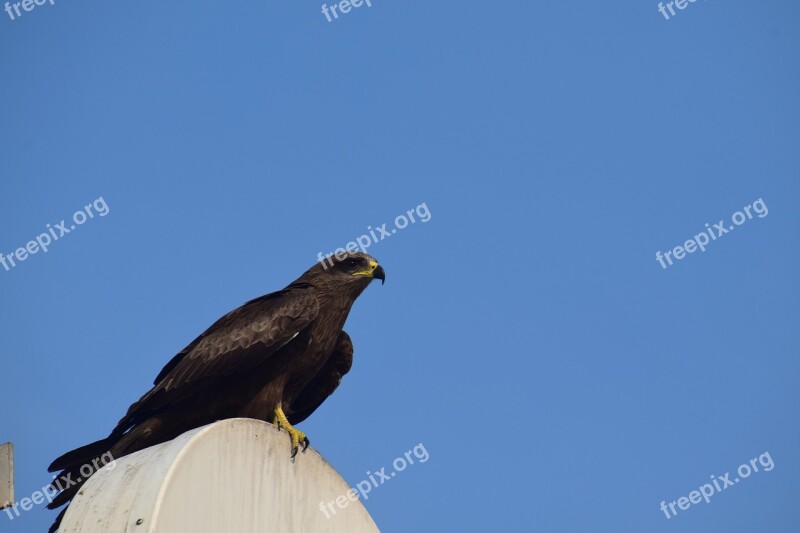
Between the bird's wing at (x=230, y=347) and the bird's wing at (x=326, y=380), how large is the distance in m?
0.69

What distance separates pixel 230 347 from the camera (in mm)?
8172

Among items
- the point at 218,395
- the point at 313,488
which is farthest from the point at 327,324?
the point at 313,488

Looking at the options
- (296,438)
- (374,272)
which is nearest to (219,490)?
(296,438)

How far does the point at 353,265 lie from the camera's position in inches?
379

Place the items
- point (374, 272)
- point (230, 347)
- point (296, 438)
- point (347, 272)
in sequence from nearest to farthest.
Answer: point (296, 438) < point (230, 347) < point (347, 272) < point (374, 272)

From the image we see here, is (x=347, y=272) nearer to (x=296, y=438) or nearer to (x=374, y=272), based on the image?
(x=374, y=272)

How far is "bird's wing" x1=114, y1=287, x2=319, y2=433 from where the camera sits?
26.3ft

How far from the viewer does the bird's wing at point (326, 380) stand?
367 inches

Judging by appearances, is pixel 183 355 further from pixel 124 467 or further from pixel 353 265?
pixel 124 467

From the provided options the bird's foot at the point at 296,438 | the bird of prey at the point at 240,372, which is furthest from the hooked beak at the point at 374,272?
the bird's foot at the point at 296,438

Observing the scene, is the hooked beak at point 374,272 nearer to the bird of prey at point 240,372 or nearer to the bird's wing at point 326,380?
the bird of prey at point 240,372

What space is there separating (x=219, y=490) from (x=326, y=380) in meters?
3.85

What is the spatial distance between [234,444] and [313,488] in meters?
0.80

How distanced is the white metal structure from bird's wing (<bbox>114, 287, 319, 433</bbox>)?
1760 millimetres
